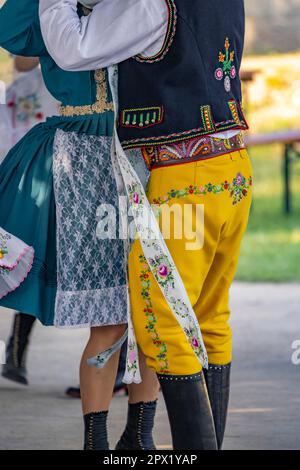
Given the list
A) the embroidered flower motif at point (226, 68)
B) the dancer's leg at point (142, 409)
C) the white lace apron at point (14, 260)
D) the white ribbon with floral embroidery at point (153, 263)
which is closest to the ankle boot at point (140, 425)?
the dancer's leg at point (142, 409)

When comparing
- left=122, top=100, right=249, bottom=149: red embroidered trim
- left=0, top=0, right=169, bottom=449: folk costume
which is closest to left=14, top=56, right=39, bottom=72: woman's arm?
left=0, top=0, right=169, bottom=449: folk costume

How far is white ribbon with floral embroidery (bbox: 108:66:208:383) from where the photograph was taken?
323cm

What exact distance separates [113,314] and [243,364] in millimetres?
1947

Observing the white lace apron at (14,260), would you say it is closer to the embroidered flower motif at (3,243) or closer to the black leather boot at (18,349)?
the embroidered flower motif at (3,243)

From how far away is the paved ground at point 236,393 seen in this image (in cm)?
417

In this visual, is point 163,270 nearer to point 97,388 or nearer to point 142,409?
point 97,388

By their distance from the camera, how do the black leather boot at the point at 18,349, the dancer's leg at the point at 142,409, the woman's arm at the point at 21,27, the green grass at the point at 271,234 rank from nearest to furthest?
the woman's arm at the point at 21,27 < the dancer's leg at the point at 142,409 < the black leather boot at the point at 18,349 < the green grass at the point at 271,234

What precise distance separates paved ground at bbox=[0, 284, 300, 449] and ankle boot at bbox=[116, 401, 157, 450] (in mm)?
324

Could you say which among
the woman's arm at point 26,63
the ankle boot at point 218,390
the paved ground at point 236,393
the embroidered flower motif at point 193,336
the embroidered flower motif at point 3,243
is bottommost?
the paved ground at point 236,393

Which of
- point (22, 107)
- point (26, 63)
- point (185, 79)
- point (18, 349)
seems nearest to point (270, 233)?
point (18, 349)

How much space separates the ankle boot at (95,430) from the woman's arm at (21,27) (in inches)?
43.5

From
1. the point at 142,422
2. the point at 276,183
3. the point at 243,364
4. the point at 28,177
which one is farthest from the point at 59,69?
the point at 276,183

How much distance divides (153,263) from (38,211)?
47 centimetres

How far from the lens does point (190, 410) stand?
129 inches
